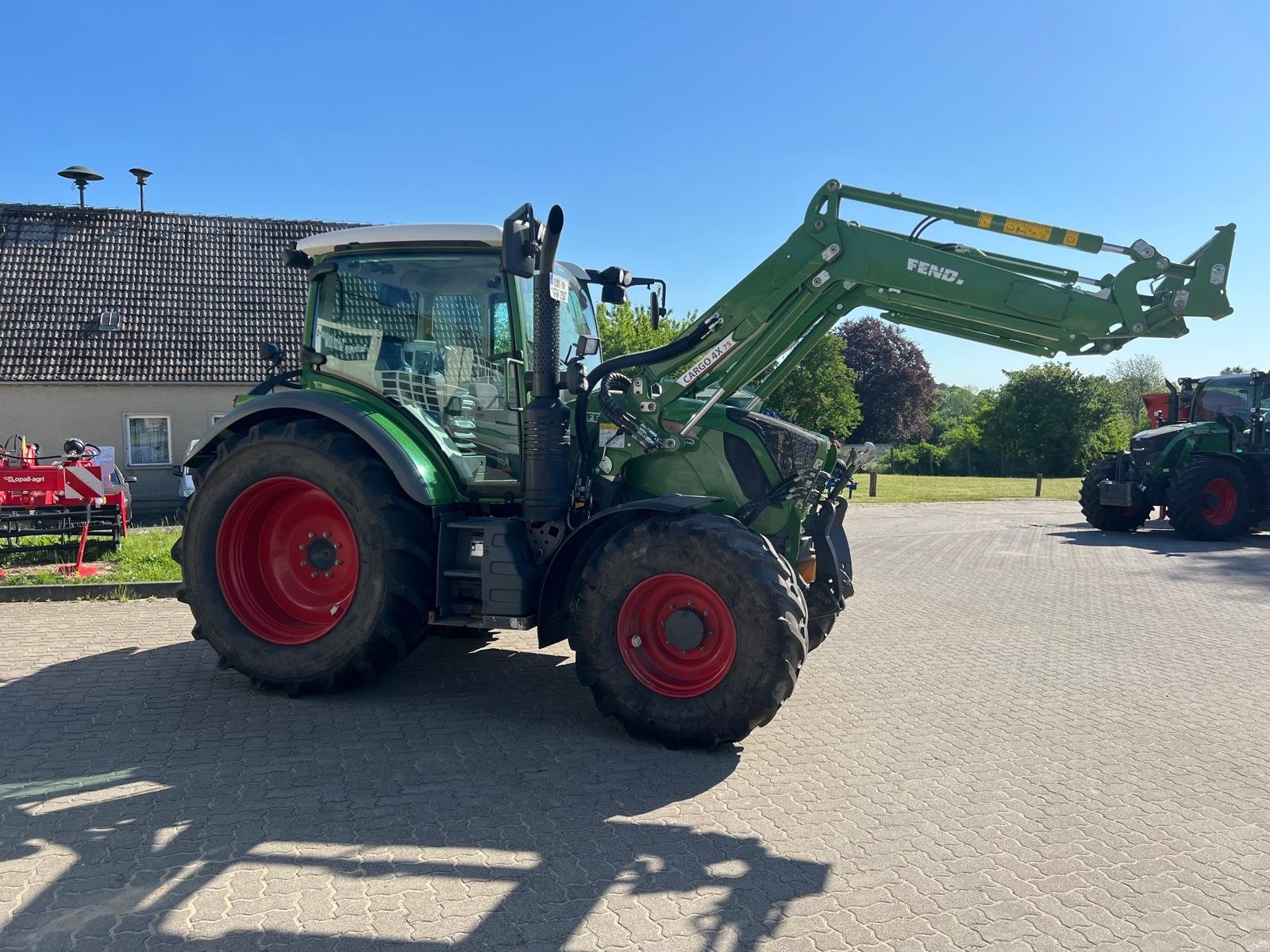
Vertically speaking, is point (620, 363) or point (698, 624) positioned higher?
point (620, 363)

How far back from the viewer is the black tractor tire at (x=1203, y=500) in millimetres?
14391

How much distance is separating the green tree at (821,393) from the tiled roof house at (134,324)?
2206 cm

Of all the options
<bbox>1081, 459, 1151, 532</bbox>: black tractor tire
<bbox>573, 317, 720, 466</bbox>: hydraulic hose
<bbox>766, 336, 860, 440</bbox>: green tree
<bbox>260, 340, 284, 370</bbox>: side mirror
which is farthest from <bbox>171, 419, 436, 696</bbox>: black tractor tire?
<bbox>766, 336, 860, 440</bbox>: green tree

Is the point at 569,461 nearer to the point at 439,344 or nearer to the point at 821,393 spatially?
the point at 439,344

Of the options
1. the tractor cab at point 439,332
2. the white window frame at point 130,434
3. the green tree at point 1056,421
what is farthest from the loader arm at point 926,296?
the green tree at point 1056,421

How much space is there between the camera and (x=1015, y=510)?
2177 centimetres

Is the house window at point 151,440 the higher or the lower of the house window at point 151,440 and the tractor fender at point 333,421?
the higher

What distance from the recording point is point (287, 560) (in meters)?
5.82

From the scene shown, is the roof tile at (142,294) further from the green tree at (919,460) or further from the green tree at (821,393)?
the green tree at (919,460)

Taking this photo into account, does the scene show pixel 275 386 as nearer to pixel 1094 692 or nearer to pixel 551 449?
pixel 551 449

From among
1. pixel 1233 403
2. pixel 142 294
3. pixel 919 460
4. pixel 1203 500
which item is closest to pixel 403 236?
pixel 1203 500

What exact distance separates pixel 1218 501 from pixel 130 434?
1906 cm

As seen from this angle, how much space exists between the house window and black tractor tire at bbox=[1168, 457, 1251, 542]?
58.0ft

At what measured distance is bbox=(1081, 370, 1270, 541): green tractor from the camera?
14430mm
